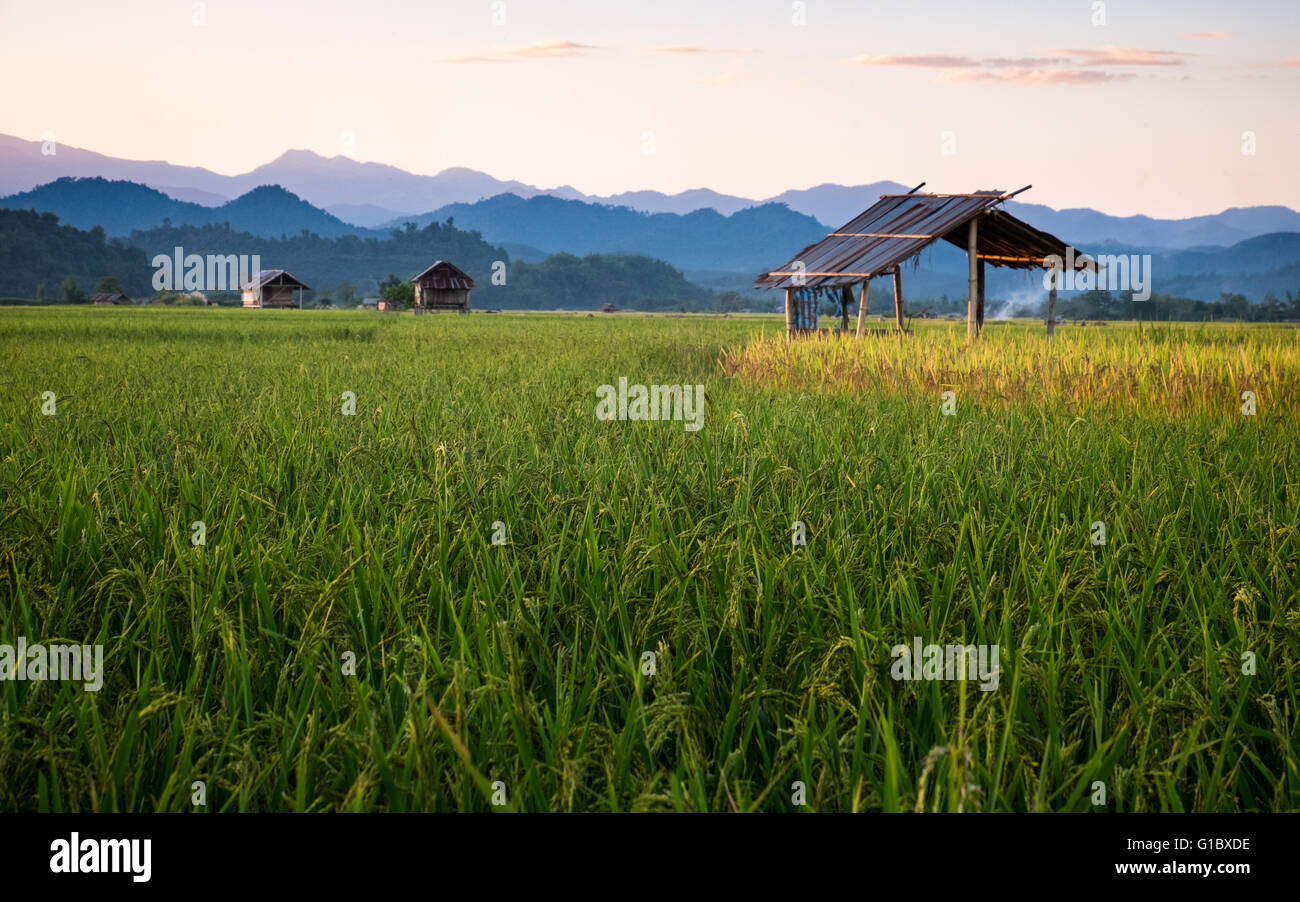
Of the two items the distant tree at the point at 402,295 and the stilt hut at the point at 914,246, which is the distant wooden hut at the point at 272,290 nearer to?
the distant tree at the point at 402,295

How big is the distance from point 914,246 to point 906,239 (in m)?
0.41

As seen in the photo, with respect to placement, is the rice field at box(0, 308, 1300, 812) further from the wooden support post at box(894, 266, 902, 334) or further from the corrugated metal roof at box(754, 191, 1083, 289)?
the wooden support post at box(894, 266, 902, 334)

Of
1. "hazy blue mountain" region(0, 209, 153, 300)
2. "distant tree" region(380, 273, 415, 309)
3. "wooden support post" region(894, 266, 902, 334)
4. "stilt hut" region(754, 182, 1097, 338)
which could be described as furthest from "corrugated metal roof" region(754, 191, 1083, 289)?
"hazy blue mountain" region(0, 209, 153, 300)

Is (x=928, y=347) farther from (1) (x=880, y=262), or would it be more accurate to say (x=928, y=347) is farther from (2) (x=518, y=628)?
(2) (x=518, y=628)

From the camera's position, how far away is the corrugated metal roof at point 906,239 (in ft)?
55.5

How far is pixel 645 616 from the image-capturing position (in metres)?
2.66

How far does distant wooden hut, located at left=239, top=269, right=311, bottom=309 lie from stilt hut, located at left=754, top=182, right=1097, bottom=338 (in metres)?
60.4

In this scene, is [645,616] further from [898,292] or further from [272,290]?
[272,290]

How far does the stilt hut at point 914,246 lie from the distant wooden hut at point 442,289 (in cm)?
5188

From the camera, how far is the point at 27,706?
6.68ft

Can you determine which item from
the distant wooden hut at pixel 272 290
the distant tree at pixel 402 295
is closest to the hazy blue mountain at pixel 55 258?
the distant wooden hut at pixel 272 290

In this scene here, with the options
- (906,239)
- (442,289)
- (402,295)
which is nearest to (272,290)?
(402,295)

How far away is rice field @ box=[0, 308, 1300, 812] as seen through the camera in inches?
70.4
